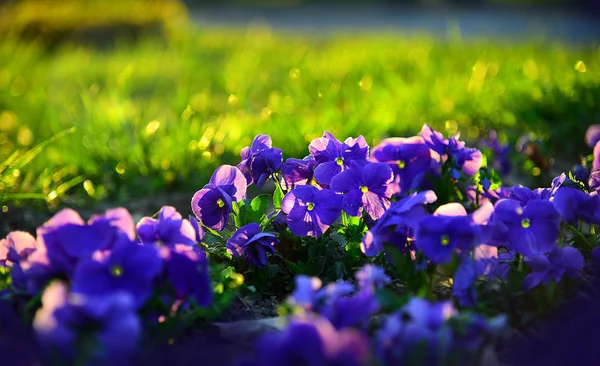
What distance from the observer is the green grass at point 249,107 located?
292 centimetres

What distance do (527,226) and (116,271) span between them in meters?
0.85

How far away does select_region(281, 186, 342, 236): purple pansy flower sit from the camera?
1.66m

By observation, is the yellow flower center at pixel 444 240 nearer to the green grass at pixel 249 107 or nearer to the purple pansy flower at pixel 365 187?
the purple pansy flower at pixel 365 187

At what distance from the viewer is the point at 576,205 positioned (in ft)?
5.05

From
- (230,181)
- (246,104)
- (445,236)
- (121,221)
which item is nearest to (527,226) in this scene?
(445,236)

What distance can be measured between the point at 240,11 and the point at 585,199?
14.2 meters

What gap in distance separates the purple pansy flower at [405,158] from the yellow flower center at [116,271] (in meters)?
0.81

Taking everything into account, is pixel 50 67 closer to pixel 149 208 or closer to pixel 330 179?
pixel 149 208

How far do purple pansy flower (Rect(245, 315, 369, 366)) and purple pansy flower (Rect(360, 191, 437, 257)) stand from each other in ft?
1.40

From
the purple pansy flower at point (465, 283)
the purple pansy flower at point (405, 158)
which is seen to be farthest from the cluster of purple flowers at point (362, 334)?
the purple pansy flower at point (405, 158)

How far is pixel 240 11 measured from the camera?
15.1m

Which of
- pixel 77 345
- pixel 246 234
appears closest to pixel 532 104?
pixel 246 234

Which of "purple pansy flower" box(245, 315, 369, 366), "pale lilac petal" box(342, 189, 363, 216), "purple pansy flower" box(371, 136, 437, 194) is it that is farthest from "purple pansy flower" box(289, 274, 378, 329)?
"purple pansy flower" box(371, 136, 437, 194)

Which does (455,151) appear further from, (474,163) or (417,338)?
(417,338)
